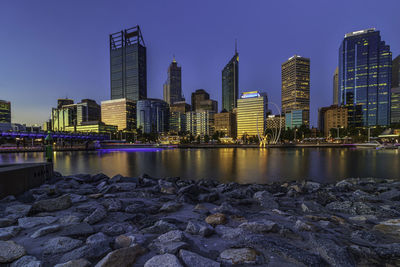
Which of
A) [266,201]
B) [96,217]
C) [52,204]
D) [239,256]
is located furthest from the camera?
[266,201]

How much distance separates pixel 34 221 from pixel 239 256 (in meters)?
6.39

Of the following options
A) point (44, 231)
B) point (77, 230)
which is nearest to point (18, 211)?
point (44, 231)

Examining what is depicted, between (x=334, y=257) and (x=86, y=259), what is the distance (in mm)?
5085

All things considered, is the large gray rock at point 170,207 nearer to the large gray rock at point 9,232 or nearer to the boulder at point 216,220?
the boulder at point 216,220

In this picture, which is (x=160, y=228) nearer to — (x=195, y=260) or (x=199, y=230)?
(x=199, y=230)

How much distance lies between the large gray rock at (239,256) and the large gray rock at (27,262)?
11.9 ft

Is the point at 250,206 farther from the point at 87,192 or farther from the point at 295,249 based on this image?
the point at 87,192

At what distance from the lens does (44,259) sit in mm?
4059

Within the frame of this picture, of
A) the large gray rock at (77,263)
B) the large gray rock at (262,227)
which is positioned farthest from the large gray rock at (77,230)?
the large gray rock at (262,227)

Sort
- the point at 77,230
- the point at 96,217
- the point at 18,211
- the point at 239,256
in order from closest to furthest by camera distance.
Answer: the point at 239,256
the point at 77,230
the point at 96,217
the point at 18,211

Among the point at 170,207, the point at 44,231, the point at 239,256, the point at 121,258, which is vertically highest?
the point at 121,258

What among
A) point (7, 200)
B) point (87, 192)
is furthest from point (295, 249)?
point (7, 200)

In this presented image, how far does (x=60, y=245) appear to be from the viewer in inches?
176

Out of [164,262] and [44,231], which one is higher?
[164,262]
